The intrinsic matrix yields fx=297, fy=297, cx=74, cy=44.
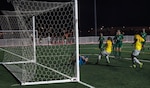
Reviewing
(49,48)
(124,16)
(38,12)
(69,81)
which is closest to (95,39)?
(124,16)

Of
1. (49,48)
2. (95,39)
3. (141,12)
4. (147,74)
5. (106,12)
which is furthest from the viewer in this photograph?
(106,12)

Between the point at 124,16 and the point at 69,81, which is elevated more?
the point at 124,16

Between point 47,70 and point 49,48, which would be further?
point 49,48

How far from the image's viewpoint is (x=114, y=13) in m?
52.7

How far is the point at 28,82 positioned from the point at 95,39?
34.6 meters

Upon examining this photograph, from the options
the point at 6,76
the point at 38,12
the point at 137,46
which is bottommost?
the point at 6,76

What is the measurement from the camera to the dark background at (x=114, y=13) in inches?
1978

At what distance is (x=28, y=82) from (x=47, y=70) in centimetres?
312

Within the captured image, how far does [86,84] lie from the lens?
952 cm

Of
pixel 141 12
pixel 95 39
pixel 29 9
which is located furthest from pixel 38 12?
pixel 141 12

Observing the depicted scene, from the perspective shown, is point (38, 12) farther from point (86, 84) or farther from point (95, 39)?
point (95, 39)

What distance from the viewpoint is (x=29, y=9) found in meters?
13.8

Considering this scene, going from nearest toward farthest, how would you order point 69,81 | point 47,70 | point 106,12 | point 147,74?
point 69,81 < point 147,74 < point 47,70 < point 106,12

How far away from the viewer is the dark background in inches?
1978
